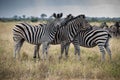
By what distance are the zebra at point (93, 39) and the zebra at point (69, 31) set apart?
19cm

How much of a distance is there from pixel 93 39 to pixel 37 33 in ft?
5.37

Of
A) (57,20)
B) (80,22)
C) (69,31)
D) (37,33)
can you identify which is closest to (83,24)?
(80,22)

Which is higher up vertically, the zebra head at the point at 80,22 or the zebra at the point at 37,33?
the zebra head at the point at 80,22

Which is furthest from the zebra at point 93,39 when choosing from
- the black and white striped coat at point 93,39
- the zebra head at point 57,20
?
the zebra head at point 57,20

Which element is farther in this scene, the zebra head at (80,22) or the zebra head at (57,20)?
the zebra head at (80,22)

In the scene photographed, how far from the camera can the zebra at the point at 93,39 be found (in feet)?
26.4

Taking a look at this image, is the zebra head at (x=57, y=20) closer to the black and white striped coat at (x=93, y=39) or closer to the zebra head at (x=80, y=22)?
the zebra head at (x=80, y=22)

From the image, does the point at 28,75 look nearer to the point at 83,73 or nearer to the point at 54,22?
the point at 83,73

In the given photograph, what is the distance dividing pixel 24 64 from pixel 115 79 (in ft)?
7.34

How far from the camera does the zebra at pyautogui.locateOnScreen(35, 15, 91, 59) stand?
8.25 meters

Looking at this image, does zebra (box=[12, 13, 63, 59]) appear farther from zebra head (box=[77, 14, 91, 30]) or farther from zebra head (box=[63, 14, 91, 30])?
zebra head (box=[77, 14, 91, 30])

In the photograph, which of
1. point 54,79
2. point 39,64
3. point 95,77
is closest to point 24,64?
point 39,64

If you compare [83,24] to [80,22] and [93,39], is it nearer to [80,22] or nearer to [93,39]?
[80,22]

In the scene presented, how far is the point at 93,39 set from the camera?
27.0ft
